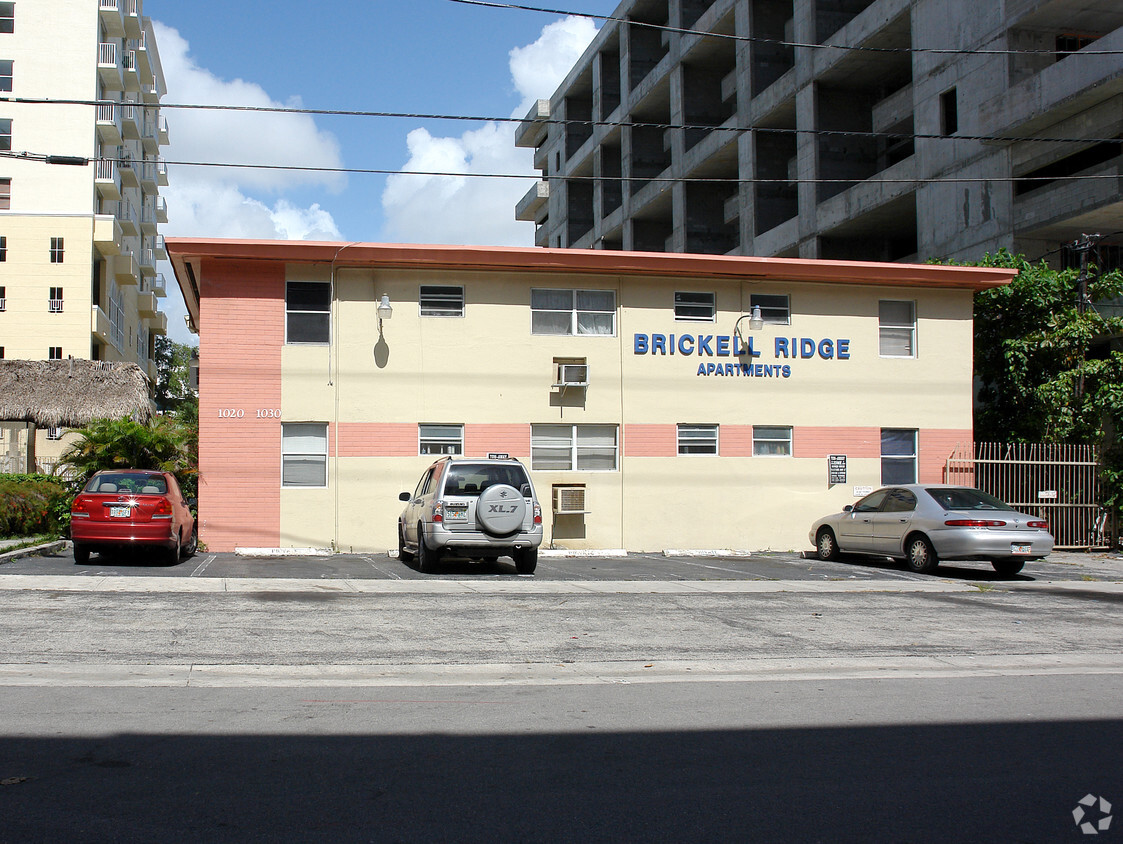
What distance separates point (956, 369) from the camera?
77.2 ft

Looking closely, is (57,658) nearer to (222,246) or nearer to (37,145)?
(222,246)

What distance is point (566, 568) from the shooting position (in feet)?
58.2

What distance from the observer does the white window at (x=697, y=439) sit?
2239 centimetres

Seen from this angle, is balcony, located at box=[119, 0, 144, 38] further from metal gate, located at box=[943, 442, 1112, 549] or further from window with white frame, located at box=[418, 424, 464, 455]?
metal gate, located at box=[943, 442, 1112, 549]

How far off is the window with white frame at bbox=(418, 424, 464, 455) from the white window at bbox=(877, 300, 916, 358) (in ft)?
33.6

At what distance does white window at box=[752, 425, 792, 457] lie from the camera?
2272 cm

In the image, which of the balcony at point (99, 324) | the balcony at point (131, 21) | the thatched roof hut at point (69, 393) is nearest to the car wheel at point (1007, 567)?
the thatched roof hut at point (69, 393)

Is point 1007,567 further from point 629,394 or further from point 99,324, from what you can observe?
point 99,324

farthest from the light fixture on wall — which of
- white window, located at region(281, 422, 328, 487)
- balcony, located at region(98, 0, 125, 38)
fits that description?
balcony, located at region(98, 0, 125, 38)

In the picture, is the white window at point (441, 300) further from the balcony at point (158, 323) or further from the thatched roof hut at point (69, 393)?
the balcony at point (158, 323)

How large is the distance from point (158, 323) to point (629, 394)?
189 feet

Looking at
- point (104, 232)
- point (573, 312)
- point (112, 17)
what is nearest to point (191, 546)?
point (573, 312)

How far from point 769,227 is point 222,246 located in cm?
→ 2898

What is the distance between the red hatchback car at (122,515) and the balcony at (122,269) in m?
40.0
